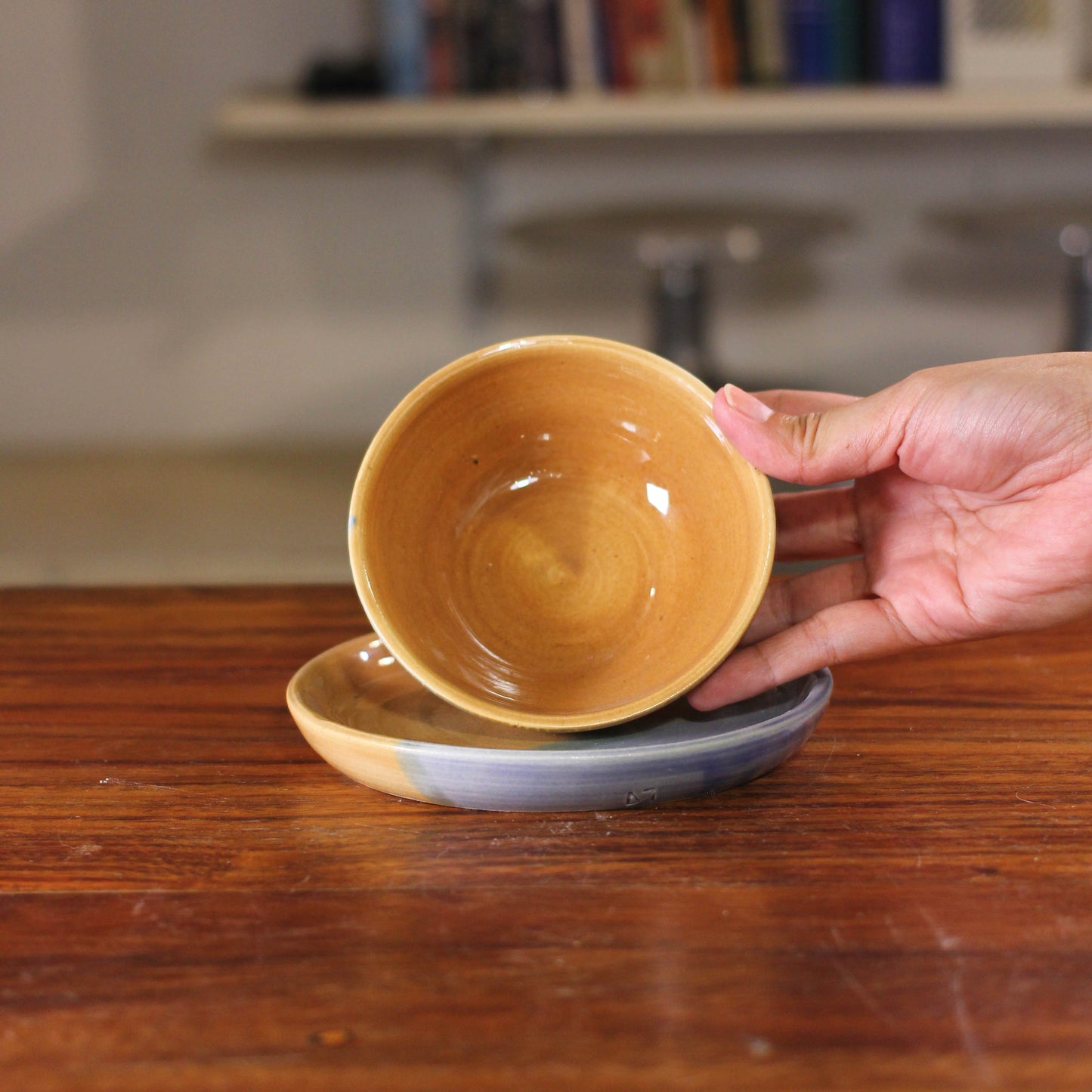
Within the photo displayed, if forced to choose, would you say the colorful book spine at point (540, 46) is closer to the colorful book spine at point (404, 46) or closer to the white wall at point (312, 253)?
the colorful book spine at point (404, 46)

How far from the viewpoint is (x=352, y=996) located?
0.43 metres

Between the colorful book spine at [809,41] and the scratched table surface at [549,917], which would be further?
the colorful book spine at [809,41]

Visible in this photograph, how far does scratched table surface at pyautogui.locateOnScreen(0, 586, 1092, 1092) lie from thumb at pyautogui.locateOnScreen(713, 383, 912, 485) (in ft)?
0.47

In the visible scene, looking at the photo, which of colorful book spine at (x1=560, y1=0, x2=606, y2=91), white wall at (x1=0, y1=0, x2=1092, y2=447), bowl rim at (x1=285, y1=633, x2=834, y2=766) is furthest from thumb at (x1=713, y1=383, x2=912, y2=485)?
white wall at (x1=0, y1=0, x2=1092, y2=447)

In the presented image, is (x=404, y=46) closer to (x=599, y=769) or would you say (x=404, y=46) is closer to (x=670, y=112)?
(x=670, y=112)

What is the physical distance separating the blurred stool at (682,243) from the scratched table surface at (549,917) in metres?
1.06

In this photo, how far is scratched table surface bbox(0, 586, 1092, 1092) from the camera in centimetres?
40

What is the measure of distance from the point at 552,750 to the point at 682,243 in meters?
1.22

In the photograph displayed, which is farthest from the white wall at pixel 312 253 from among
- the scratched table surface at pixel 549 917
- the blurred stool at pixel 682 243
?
the scratched table surface at pixel 549 917

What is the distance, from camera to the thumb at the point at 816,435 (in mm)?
640

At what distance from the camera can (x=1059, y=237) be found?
172 centimetres

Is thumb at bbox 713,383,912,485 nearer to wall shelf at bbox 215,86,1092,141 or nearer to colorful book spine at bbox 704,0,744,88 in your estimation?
wall shelf at bbox 215,86,1092,141

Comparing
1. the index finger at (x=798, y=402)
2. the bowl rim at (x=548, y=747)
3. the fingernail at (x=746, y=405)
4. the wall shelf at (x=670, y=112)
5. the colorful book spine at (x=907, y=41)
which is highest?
the colorful book spine at (x=907, y=41)

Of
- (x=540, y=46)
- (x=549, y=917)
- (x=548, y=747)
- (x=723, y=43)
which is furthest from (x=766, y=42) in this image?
(x=549, y=917)
